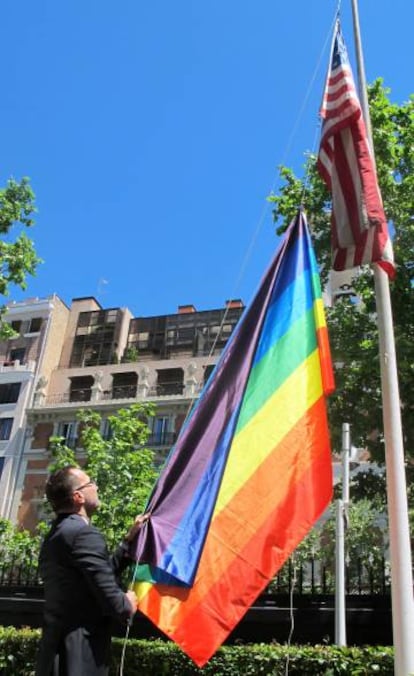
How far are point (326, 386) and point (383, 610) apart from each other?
6156 mm

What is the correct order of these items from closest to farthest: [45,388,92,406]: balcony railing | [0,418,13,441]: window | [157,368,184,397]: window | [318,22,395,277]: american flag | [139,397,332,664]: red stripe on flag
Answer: [139,397,332,664]: red stripe on flag < [318,22,395,277]: american flag < [157,368,184,397]: window < [0,418,13,441]: window < [45,388,92,406]: balcony railing

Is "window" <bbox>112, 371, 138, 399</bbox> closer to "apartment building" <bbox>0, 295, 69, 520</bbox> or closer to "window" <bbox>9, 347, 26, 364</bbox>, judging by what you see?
"apartment building" <bbox>0, 295, 69, 520</bbox>

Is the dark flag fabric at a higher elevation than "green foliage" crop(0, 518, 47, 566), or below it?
below

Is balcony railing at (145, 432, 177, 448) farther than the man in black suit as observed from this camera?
Yes

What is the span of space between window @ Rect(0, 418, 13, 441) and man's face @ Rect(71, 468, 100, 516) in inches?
1730

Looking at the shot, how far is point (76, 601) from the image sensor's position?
358 cm

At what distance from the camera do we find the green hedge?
7.18 meters

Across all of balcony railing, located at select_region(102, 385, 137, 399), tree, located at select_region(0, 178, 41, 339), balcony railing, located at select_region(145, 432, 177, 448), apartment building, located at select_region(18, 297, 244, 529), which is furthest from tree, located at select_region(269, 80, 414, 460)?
balcony railing, located at select_region(102, 385, 137, 399)

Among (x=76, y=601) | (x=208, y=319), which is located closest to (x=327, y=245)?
(x=76, y=601)

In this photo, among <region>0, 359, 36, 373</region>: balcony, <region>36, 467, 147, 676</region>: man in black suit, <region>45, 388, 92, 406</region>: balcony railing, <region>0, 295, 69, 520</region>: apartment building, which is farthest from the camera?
<region>0, 359, 36, 373</region>: balcony

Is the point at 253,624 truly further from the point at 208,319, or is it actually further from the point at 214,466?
the point at 208,319

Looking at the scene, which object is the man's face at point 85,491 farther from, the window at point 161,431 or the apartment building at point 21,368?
the apartment building at point 21,368

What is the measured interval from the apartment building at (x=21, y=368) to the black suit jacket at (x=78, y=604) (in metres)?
40.9

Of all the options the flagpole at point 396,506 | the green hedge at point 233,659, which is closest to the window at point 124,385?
the green hedge at point 233,659
